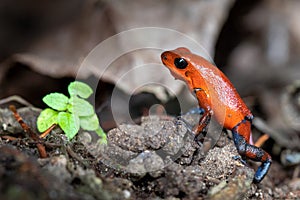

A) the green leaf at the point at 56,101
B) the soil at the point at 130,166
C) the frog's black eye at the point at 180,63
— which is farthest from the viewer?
the frog's black eye at the point at 180,63

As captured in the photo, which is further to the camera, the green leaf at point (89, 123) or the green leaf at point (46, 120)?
the green leaf at point (89, 123)

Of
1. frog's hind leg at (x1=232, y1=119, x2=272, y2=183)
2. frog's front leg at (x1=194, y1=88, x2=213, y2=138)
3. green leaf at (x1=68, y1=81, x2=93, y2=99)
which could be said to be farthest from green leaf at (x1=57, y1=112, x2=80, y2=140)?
frog's hind leg at (x1=232, y1=119, x2=272, y2=183)

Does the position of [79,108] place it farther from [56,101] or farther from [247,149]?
[247,149]

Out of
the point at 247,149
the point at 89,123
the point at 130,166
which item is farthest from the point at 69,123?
the point at 247,149

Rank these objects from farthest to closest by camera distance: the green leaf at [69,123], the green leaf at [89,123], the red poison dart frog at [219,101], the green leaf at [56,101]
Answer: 1. the red poison dart frog at [219,101]
2. the green leaf at [89,123]
3. the green leaf at [56,101]
4. the green leaf at [69,123]

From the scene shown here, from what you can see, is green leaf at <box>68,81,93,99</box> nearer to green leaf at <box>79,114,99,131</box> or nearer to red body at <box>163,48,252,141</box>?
green leaf at <box>79,114,99,131</box>

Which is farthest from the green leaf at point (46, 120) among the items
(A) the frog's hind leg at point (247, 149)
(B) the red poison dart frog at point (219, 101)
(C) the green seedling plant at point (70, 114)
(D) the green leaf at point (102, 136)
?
(A) the frog's hind leg at point (247, 149)

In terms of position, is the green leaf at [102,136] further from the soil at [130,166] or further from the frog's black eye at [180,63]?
the frog's black eye at [180,63]
